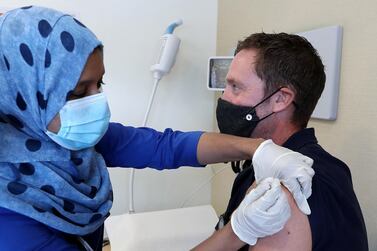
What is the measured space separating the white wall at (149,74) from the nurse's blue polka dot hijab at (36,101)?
980 millimetres

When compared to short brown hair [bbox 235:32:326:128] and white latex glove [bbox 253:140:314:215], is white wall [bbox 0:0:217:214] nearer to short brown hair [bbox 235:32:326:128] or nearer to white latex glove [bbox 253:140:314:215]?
short brown hair [bbox 235:32:326:128]

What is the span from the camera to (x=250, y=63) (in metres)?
0.96

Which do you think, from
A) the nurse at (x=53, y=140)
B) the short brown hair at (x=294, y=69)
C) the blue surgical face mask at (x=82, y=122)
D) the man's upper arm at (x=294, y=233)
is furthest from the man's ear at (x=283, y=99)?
the blue surgical face mask at (x=82, y=122)

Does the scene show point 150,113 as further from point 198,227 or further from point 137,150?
point 137,150

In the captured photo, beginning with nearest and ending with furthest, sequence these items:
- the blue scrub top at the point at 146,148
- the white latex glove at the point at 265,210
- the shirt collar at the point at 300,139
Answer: the white latex glove at the point at 265,210 → the shirt collar at the point at 300,139 → the blue scrub top at the point at 146,148

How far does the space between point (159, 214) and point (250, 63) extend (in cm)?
95

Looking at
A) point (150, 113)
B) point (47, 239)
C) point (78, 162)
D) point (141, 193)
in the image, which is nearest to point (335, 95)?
point (78, 162)

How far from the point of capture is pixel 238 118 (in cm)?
97

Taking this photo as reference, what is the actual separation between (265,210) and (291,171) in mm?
97

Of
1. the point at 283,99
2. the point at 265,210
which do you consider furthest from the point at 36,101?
the point at 283,99

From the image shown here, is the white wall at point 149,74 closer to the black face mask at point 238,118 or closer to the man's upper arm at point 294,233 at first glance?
the black face mask at point 238,118

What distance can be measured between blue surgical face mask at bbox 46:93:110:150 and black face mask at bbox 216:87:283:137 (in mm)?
376

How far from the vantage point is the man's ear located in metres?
0.92

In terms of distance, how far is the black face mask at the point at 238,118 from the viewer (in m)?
0.95
